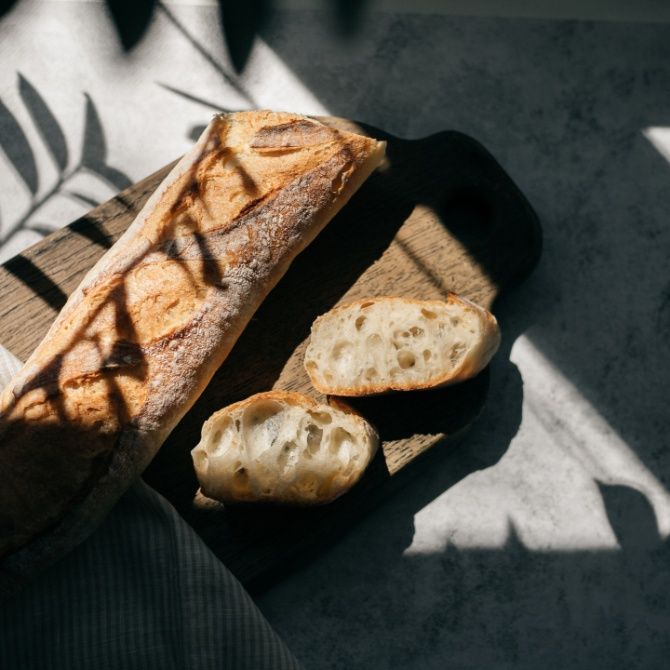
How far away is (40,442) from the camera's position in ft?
6.04

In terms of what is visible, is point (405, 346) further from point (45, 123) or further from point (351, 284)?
point (45, 123)

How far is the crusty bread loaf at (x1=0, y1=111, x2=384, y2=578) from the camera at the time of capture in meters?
1.84

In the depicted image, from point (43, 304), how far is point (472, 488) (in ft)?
4.25

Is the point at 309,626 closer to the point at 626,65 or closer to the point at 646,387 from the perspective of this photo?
the point at 646,387

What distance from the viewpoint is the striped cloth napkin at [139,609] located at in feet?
6.19

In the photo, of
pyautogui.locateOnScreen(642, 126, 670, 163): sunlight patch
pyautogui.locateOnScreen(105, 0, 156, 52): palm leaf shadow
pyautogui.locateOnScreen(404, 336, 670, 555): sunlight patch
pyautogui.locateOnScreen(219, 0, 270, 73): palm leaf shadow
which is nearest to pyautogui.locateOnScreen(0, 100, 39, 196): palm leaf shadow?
pyautogui.locateOnScreen(105, 0, 156, 52): palm leaf shadow

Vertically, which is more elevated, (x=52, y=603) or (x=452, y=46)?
(x=452, y=46)

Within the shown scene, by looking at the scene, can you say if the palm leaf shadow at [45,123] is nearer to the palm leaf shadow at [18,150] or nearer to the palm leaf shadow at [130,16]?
the palm leaf shadow at [18,150]

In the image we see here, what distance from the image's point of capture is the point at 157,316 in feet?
6.39

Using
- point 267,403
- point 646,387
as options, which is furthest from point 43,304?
point 646,387

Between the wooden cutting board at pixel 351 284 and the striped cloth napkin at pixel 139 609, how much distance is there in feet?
0.43

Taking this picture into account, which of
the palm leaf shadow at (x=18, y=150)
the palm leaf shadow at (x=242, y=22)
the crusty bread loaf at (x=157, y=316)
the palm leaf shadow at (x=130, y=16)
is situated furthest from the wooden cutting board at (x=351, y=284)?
the palm leaf shadow at (x=130, y=16)

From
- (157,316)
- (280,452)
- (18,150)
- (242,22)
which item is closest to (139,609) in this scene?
(280,452)

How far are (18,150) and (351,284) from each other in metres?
1.11
